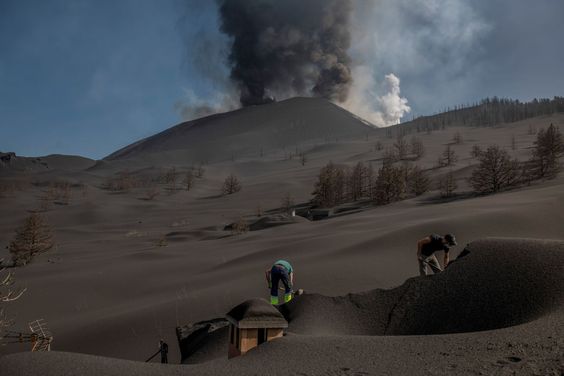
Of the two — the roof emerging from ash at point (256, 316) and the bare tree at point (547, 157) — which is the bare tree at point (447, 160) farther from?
the roof emerging from ash at point (256, 316)

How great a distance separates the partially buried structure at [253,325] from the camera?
213 inches

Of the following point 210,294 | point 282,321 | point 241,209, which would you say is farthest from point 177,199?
point 282,321

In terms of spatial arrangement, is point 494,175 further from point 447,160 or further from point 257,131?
point 257,131

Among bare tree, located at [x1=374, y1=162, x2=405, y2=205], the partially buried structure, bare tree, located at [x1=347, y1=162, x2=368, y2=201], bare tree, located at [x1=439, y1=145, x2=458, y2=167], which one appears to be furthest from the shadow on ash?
bare tree, located at [x1=439, y1=145, x2=458, y2=167]

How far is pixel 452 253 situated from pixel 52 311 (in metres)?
12.7

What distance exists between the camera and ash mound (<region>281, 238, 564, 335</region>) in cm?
629

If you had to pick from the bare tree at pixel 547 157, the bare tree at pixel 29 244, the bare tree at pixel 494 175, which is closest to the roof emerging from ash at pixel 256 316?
the bare tree at pixel 29 244

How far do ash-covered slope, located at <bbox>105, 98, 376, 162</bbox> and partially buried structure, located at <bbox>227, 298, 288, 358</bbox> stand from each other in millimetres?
115773

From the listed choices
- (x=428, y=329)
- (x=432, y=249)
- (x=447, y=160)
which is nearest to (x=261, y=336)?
(x=428, y=329)

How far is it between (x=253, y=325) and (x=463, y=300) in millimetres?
3417

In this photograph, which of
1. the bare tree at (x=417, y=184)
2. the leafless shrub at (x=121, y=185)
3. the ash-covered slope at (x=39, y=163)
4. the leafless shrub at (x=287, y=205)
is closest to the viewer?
the bare tree at (x=417, y=184)

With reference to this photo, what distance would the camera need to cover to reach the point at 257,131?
502 ft

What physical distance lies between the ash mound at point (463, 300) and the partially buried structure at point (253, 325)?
5.52 ft

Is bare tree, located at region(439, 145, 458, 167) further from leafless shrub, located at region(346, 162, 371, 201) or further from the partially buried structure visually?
the partially buried structure
